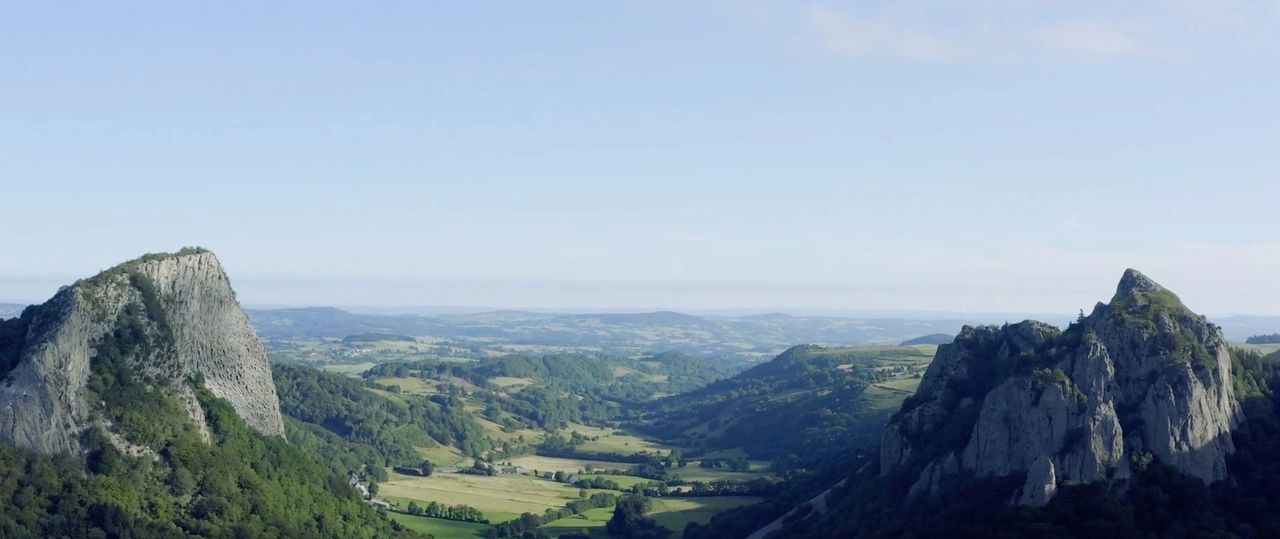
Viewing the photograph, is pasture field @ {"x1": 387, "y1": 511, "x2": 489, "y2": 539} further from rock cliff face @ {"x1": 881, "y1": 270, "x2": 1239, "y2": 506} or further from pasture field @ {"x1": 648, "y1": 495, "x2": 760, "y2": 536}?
rock cliff face @ {"x1": 881, "y1": 270, "x2": 1239, "y2": 506}

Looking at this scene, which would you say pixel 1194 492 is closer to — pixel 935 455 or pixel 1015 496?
pixel 1015 496

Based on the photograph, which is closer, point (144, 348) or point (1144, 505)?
point (1144, 505)

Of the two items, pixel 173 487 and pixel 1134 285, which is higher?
pixel 1134 285

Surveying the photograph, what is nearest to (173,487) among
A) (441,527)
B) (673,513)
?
(441,527)

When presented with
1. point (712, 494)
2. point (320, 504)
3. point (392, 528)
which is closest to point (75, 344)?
point (320, 504)

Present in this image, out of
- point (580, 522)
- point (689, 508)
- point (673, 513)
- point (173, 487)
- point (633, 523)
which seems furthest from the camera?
point (689, 508)

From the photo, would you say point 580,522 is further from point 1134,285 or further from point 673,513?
point 1134,285

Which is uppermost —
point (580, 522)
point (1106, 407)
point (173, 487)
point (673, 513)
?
point (1106, 407)
